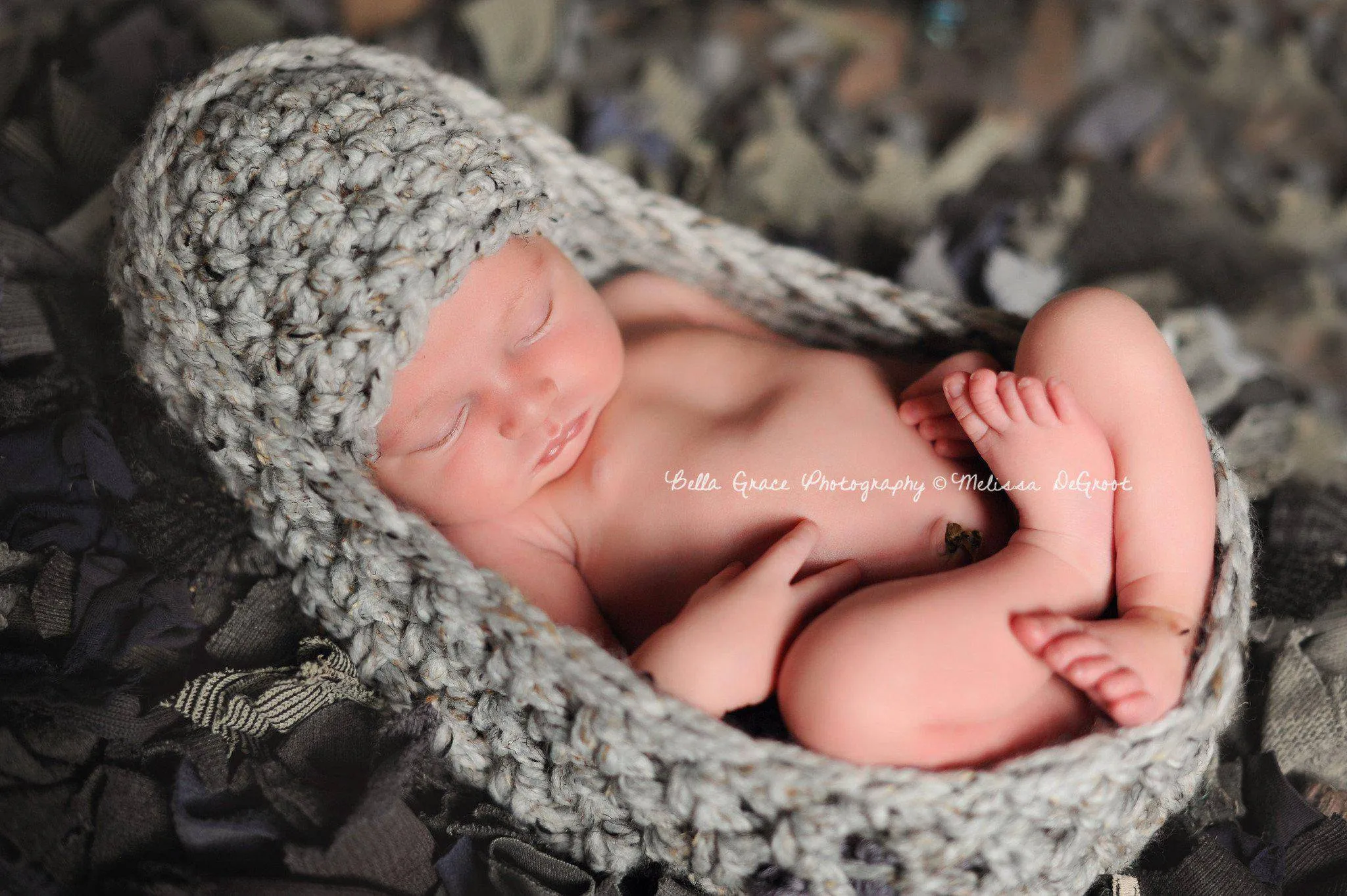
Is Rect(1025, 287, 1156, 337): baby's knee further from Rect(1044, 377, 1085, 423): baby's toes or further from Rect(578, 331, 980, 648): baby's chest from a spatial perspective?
Rect(578, 331, 980, 648): baby's chest

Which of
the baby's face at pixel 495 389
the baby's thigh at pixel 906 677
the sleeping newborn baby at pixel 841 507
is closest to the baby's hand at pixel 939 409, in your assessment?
the sleeping newborn baby at pixel 841 507

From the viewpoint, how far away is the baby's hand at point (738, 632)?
2.90ft

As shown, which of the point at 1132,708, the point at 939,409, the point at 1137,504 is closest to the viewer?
the point at 1132,708

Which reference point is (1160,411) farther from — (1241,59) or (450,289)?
(1241,59)

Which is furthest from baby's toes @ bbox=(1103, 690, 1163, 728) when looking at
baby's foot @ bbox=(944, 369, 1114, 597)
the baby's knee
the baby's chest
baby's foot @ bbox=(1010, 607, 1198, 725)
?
the baby's knee

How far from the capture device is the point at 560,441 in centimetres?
108

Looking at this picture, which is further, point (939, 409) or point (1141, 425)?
point (939, 409)

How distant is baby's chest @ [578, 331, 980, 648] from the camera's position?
3.34 ft

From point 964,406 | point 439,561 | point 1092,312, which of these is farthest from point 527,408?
point 1092,312

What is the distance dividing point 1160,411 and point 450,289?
69 centimetres

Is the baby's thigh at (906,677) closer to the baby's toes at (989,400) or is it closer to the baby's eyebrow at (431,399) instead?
the baby's toes at (989,400)

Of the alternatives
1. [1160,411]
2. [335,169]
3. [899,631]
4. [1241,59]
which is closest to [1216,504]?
[1160,411]

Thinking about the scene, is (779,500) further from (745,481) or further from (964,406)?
(964,406)

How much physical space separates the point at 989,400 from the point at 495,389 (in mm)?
485
